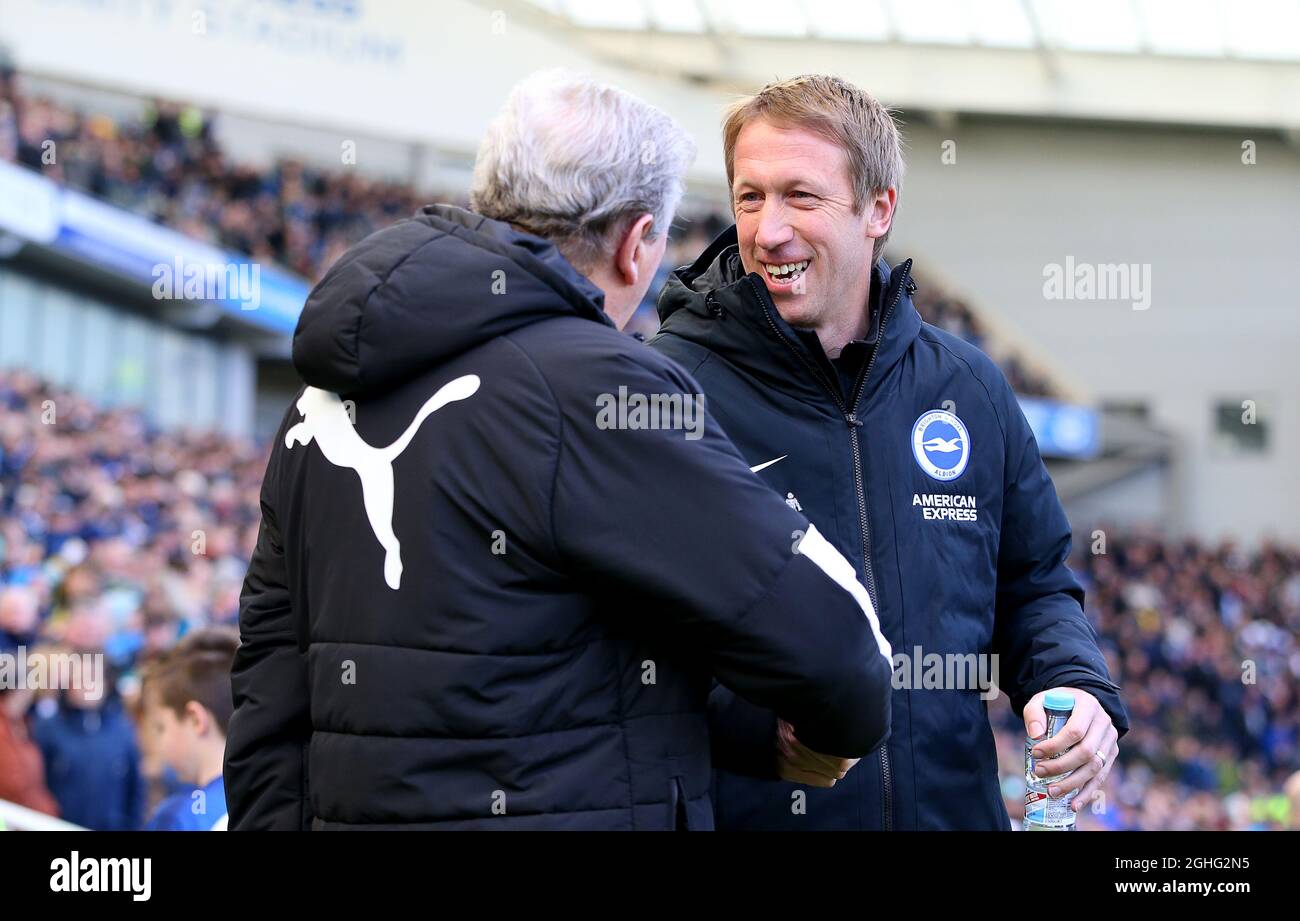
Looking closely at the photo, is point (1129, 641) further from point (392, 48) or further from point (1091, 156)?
point (392, 48)

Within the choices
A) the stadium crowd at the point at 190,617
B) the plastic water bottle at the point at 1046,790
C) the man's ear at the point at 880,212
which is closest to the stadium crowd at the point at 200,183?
the stadium crowd at the point at 190,617

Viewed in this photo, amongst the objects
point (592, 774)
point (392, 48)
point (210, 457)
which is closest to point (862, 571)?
point (592, 774)

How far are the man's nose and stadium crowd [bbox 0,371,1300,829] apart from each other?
6.51 ft

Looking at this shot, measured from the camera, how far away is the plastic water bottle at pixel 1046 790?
1.97 meters

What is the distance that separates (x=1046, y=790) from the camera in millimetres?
1975

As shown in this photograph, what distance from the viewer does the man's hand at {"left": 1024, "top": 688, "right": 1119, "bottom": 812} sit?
1940 millimetres

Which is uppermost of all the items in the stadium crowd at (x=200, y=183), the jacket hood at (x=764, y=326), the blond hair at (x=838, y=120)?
the stadium crowd at (x=200, y=183)

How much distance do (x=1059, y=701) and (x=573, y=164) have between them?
3.16 feet
